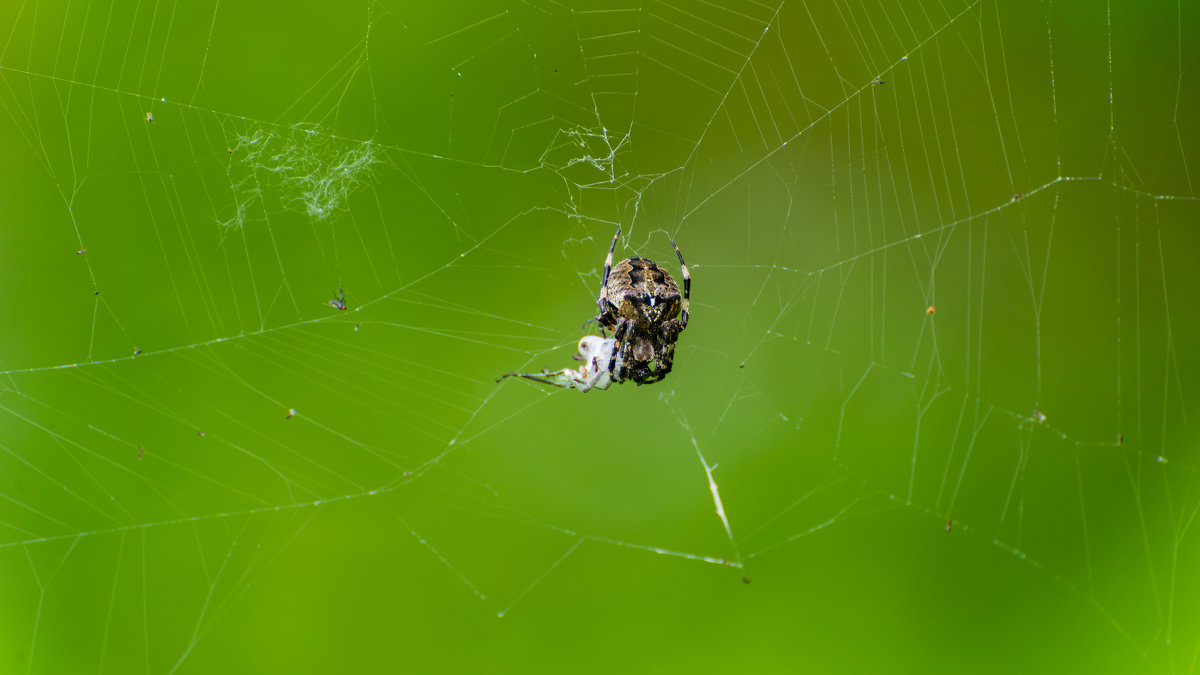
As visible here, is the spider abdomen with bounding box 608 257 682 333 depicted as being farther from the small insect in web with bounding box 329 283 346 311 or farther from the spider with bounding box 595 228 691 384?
the small insect in web with bounding box 329 283 346 311

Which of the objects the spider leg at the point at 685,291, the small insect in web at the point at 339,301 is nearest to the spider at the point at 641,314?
the spider leg at the point at 685,291

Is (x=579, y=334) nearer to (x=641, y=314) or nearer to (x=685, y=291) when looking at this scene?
(x=641, y=314)

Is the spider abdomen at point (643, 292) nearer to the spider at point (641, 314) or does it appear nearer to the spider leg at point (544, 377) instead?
the spider at point (641, 314)

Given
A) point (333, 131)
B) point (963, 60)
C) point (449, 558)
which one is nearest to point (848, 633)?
point (449, 558)

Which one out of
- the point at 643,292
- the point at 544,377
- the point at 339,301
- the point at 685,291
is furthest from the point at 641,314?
→ the point at 339,301

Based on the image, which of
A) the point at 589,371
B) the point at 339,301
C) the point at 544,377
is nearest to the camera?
the point at 339,301
